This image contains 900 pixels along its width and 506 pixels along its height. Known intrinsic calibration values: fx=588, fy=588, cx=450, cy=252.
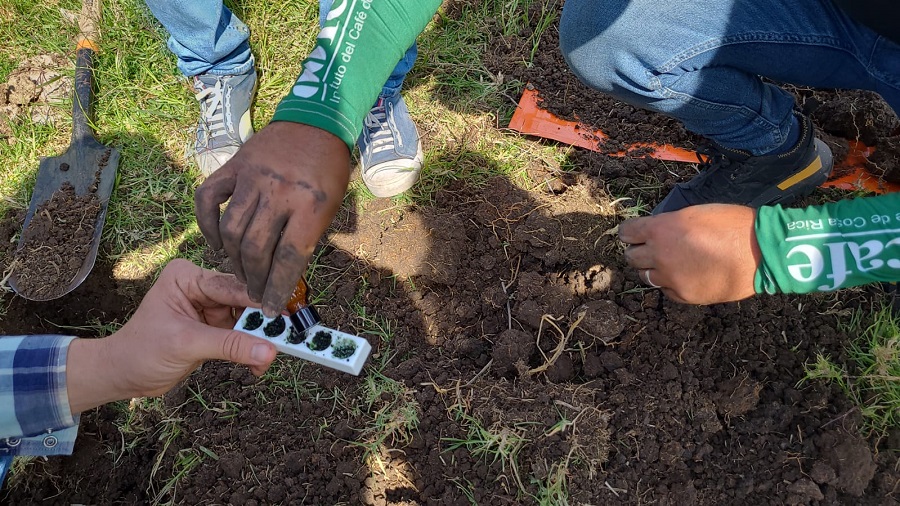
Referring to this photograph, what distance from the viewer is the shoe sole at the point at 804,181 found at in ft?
5.96

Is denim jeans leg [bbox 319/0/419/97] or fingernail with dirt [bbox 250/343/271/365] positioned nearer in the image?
fingernail with dirt [bbox 250/343/271/365]

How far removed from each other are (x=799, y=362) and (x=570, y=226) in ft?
2.62

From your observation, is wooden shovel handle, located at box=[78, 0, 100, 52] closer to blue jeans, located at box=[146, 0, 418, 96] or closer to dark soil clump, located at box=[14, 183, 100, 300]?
blue jeans, located at box=[146, 0, 418, 96]

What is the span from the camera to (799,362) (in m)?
1.77

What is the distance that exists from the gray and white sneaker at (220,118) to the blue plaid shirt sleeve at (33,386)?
1.07m

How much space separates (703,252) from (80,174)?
2376 mm

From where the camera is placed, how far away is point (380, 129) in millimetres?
2225

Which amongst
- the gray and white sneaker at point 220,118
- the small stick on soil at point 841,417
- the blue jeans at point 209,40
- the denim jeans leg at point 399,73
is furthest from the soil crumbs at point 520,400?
the blue jeans at point 209,40

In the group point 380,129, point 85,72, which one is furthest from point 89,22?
point 380,129

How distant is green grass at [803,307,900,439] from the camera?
1.68 metres

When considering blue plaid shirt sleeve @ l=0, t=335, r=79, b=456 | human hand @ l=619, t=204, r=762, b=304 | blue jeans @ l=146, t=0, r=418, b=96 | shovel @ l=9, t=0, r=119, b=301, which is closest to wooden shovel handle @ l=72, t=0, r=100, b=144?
shovel @ l=9, t=0, r=119, b=301

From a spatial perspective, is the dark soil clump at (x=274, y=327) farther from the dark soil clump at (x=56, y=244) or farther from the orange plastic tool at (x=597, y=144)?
the orange plastic tool at (x=597, y=144)

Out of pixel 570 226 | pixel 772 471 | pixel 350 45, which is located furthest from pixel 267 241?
pixel 772 471

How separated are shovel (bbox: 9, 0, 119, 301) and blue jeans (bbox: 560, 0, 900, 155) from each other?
1868mm
